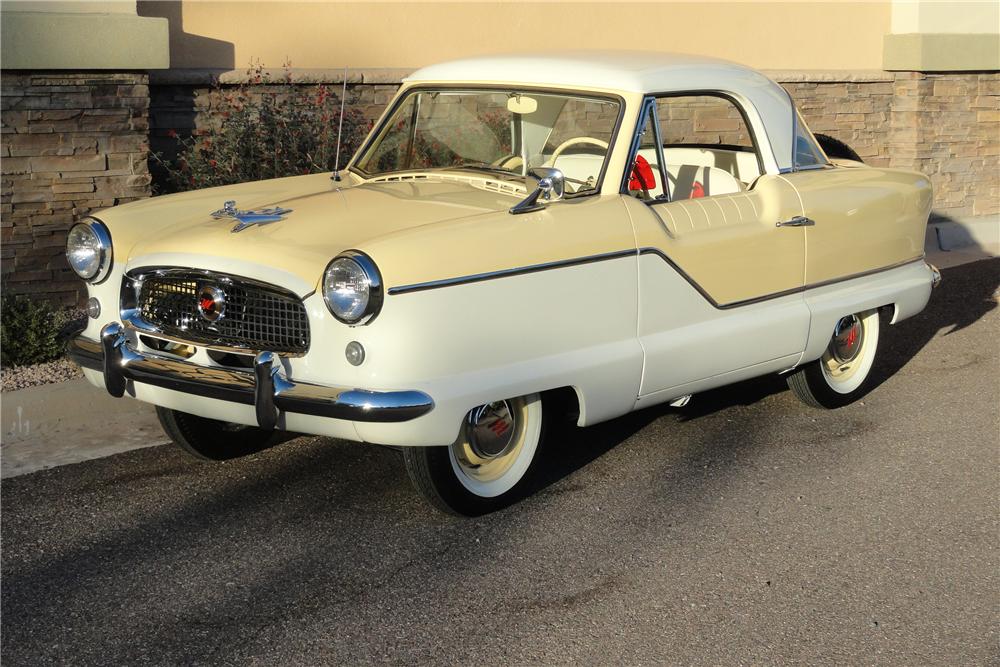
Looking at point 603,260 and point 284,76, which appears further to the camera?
point 284,76

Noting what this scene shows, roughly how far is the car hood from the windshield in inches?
9.5

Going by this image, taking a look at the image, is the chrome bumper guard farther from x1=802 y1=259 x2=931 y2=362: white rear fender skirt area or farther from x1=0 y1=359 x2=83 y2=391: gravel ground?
x1=802 y1=259 x2=931 y2=362: white rear fender skirt area

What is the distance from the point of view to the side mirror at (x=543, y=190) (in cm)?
434

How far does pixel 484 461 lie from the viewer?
4391 millimetres

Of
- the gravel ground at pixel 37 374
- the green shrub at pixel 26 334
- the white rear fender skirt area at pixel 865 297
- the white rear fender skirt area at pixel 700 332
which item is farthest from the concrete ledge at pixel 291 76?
the white rear fender skirt area at pixel 700 332

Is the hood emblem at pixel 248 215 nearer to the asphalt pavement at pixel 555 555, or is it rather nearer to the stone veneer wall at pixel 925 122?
the asphalt pavement at pixel 555 555

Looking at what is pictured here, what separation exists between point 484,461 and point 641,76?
1.71 meters

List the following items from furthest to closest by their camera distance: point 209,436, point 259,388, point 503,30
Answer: point 503,30 → point 209,436 → point 259,388

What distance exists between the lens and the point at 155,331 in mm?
4289

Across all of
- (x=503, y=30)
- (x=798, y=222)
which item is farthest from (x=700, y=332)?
(x=503, y=30)

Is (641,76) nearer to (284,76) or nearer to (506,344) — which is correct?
(506,344)

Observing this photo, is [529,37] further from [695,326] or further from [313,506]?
[313,506]

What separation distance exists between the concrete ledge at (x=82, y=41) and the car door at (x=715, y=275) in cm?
372

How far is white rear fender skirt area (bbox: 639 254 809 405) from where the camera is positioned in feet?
15.0
